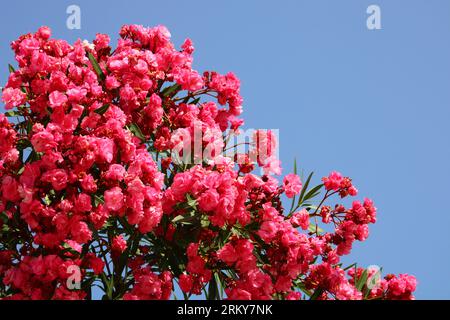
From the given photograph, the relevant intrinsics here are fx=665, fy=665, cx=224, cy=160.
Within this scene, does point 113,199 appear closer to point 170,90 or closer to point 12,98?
point 12,98

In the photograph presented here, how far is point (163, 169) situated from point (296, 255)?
37.4 inches

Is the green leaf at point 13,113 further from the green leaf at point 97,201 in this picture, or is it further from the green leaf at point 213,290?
the green leaf at point 213,290

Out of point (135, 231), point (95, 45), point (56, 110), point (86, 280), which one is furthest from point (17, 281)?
point (95, 45)

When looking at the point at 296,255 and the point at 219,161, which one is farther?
the point at 219,161

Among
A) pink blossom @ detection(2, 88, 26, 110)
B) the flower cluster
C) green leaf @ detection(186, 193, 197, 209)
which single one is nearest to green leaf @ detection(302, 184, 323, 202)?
the flower cluster

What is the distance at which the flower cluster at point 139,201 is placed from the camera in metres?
3.39

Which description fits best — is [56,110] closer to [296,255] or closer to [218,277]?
[218,277]

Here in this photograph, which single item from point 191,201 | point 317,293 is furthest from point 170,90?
point 317,293

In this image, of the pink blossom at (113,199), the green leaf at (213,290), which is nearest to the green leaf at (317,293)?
the green leaf at (213,290)

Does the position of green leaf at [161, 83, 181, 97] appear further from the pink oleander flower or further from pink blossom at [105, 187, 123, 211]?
pink blossom at [105, 187, 123, 211]

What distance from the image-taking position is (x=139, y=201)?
11.1 ft

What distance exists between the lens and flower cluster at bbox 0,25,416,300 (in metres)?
3.39

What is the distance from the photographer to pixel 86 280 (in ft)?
11.9
